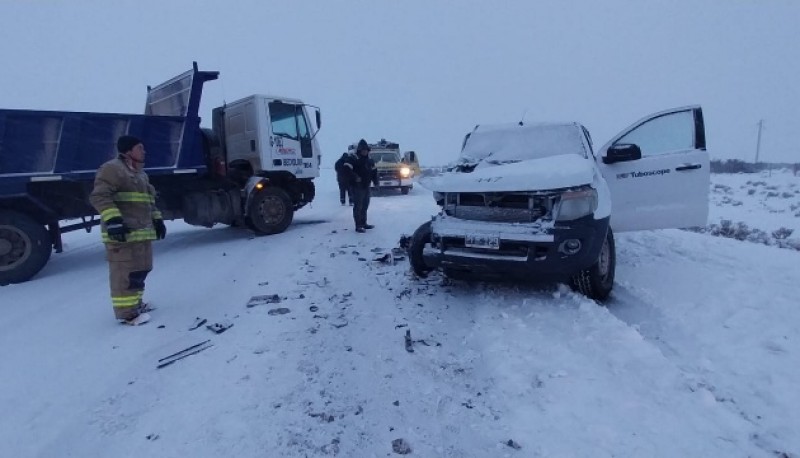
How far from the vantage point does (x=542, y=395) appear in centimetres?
269

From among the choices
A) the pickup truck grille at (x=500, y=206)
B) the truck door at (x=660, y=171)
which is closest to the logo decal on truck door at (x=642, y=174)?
the truck door at (x=660, y=171)

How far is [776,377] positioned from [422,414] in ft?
7.79

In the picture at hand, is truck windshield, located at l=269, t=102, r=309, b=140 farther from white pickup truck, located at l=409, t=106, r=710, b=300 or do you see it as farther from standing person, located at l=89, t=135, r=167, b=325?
standing person, located at l=89, t=135, r=167, b=325

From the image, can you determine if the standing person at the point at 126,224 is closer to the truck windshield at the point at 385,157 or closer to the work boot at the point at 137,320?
the work boot at the point at 137,320

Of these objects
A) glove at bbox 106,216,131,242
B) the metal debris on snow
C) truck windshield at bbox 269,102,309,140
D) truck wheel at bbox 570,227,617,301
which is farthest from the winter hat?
truck windshield at bbox 269,102,309,140

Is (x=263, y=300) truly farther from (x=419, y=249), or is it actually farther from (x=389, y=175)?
(x=389, y=175)

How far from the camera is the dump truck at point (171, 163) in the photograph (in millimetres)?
6020

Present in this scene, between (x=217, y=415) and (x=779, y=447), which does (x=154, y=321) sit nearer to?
(x=217, y=415)

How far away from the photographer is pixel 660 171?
531cm

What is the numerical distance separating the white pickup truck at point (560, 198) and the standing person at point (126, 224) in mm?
2889

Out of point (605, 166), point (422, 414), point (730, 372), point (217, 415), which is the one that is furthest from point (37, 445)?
point (605, 166)

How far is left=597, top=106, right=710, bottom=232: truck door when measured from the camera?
5.20 m

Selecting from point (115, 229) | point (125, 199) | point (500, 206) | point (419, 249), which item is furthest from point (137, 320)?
point (500, 206)

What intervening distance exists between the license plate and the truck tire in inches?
243
